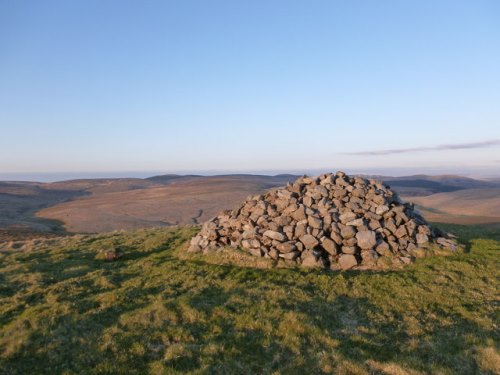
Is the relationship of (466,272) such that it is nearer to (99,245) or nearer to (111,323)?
(111,323)

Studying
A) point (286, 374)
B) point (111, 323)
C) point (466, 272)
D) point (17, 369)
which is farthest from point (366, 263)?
point (17, 369)

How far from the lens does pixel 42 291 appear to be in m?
16.5

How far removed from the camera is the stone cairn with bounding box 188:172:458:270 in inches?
733

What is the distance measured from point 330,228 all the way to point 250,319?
8733 millimetres

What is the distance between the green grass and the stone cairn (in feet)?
3.85

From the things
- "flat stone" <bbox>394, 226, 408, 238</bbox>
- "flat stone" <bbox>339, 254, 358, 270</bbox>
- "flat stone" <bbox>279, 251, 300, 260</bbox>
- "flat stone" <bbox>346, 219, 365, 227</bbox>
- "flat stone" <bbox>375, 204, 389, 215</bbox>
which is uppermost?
"flat stone" <bbox>375, 204, 389, 215</bbox>

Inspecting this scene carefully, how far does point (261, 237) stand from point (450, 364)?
11.6 m

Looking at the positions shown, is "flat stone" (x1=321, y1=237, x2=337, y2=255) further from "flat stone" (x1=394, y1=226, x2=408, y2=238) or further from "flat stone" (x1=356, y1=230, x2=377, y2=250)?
"flat stone" (x1=394, y1=226, x2=408, y2=238)

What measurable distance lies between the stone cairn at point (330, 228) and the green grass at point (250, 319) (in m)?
1.17

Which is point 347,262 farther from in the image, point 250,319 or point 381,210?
point 250,319

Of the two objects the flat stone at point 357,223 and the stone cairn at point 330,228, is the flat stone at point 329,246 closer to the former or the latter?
the stone cairn at point 330,228

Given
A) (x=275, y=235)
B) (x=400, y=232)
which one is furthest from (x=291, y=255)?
(x=400, y=232)

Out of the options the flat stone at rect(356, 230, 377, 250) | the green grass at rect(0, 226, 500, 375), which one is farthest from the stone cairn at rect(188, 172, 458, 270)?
the green grass at rect(0, 226, 500, 375)

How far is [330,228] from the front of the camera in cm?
1969
